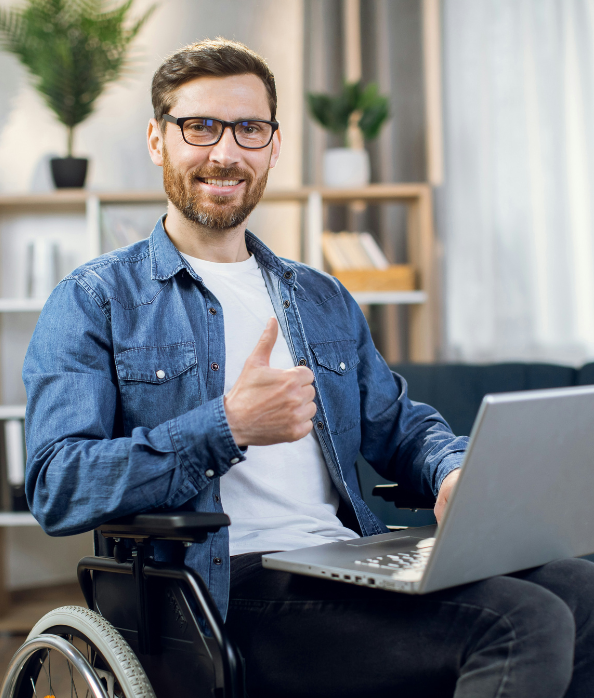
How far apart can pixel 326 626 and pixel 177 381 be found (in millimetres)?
442

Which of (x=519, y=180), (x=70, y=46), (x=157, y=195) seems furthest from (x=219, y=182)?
(x=519, y=180)

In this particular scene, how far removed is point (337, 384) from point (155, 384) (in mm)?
364

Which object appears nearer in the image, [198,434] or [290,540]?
[198,434]

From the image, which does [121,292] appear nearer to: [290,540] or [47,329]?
[47,329]

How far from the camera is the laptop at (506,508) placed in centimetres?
80

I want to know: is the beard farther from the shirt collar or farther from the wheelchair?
the wheelchair

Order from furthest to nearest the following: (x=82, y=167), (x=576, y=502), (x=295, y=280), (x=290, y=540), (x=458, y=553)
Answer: (x=82, y=167), (x=295, y=280), (x=290, y=540), (x=576, y=502), (x=458, y=553)

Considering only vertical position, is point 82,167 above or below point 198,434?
above

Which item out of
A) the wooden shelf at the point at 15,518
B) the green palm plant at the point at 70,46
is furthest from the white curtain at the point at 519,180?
the wooden shelf at the point at 15,518

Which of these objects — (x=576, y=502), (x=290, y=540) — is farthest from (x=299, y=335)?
(x=576, y=502)

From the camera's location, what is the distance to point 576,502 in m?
0.96

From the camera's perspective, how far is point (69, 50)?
2715 mm

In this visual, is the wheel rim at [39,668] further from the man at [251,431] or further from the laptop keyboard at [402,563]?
the laptop keyboard at [402,563]

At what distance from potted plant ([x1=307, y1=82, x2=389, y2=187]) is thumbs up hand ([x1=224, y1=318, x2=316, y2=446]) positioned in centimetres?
199
